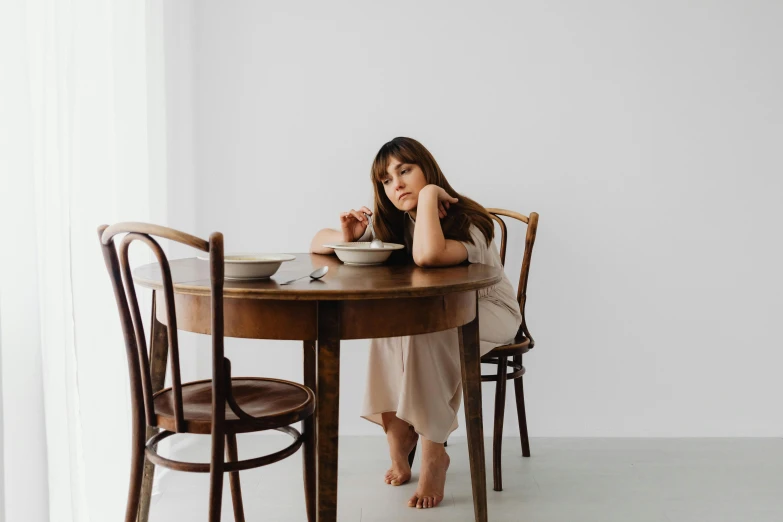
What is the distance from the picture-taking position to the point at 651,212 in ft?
9.55

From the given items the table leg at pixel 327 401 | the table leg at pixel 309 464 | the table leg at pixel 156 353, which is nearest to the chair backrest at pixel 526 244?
the table leg at pixel 309 464

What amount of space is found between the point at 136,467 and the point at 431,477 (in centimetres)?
100

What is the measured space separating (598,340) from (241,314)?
6.20 ft

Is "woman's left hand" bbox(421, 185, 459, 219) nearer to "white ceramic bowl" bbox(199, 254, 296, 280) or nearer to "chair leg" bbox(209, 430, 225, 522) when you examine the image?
"white ceramic bowl" bbox(199, 254, 296, 280)

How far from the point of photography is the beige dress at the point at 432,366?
210 centimetres

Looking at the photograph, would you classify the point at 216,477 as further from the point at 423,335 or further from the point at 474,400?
the point at 423,335

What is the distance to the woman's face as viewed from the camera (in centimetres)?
224

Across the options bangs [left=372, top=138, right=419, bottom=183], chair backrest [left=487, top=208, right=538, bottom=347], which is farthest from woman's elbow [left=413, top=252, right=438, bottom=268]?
chair backrest [left=487, top=208, right=538, bottom=347]

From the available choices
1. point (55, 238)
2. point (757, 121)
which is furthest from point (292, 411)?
point (757, 121)

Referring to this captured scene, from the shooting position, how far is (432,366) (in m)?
2.14

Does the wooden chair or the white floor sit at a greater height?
the wooden chair

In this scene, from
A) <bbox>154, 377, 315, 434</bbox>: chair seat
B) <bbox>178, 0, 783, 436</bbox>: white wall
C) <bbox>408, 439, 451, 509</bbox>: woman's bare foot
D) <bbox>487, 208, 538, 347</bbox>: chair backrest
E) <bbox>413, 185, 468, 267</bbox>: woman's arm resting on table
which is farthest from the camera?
<bbox>178, 0, 783, 436</bbox>: white wall

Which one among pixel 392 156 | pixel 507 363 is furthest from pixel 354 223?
pixel 507 363

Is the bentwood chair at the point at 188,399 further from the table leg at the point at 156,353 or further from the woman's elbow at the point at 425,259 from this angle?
the woman's elbow at the point at 425,259
